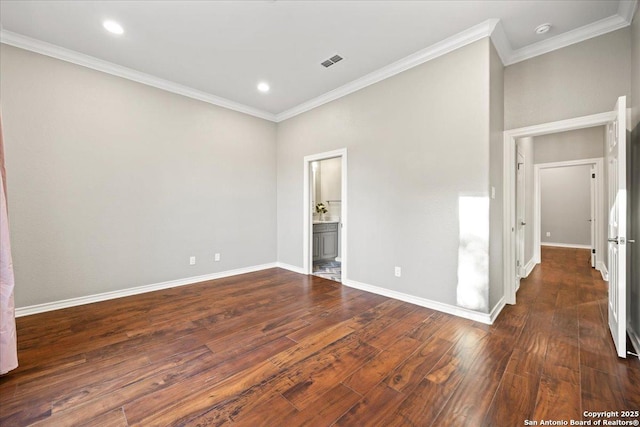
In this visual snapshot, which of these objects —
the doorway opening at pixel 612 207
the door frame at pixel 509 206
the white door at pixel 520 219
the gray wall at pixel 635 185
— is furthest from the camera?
the white door at pixel 520 219

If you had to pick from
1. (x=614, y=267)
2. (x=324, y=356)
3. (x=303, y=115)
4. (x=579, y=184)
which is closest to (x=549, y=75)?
(x=614, y=267)

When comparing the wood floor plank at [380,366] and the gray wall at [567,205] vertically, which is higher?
the gray wall at [567,205]

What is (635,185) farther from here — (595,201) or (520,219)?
(595,201)

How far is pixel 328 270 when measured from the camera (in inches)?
201

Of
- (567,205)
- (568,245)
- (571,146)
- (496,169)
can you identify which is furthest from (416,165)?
(568,245)

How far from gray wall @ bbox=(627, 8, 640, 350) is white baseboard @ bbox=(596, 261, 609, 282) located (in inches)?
96.5

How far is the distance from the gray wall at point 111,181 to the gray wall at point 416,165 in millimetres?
2022

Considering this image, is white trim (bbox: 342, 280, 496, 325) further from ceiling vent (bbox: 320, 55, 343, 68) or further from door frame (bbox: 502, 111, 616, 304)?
ceiling vent (bbox: 320, 55, 343, 68)

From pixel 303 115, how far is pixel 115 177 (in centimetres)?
307

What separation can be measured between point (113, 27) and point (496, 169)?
4.43m

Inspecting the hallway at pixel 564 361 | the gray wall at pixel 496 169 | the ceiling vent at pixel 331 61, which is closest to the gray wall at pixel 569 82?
the gray wall at pixel 496 169

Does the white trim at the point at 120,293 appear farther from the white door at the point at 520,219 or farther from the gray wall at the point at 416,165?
the white door at the point at 520,219

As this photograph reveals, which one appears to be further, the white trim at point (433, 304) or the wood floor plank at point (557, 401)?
the white trim at point (433, 304)

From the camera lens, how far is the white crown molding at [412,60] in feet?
8.83
